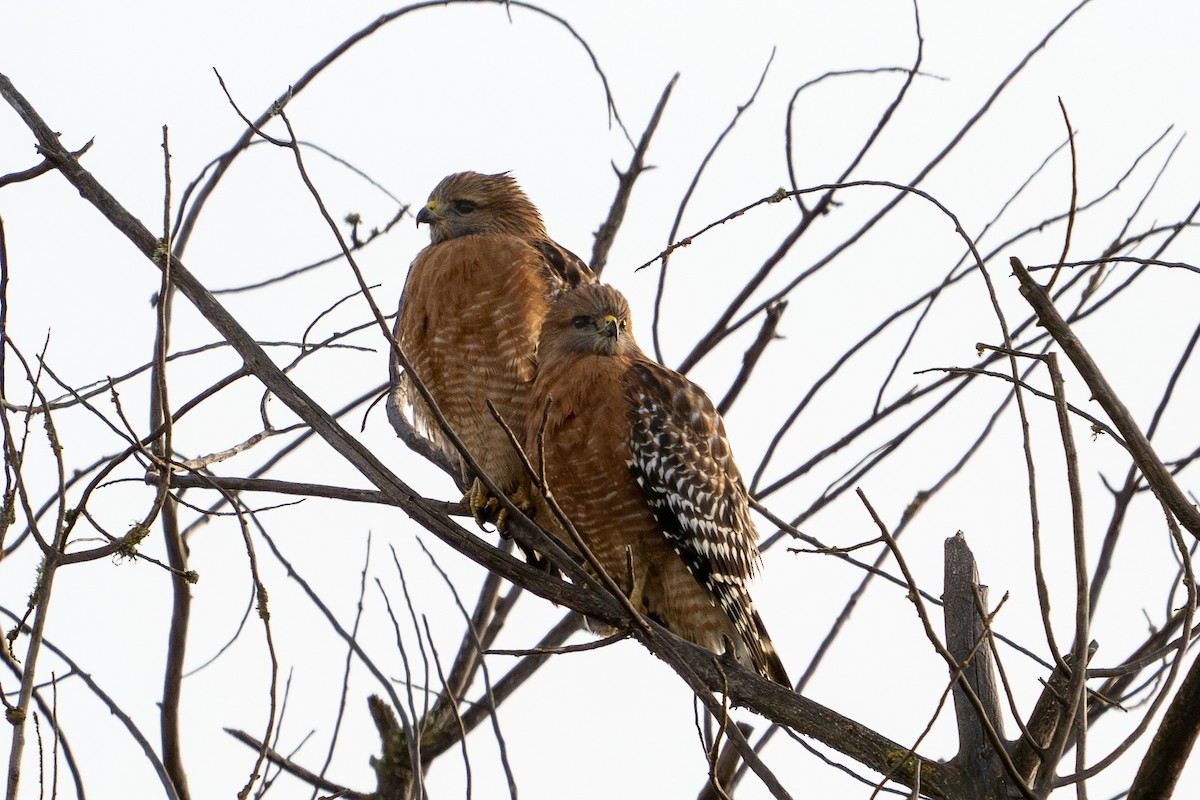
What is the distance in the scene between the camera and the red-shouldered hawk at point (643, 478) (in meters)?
5.48

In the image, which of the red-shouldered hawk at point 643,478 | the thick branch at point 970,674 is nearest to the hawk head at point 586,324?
the red-shouldered hawk at point 643,478

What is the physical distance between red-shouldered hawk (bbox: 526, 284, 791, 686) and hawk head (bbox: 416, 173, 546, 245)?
2.62 feet

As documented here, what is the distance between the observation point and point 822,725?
145 inches

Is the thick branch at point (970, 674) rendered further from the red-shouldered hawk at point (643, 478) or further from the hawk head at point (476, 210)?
the hawk head at point (476, 210)

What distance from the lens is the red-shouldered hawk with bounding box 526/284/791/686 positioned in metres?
5.48

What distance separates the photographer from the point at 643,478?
217 inches

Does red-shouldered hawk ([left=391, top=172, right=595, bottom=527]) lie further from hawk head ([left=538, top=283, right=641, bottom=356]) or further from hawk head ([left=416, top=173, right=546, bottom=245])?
hawk head ([left=416, top=173, right=546, bottom=245])

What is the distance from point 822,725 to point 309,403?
1.79 meters

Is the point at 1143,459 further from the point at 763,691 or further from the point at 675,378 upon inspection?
the point at 675,378

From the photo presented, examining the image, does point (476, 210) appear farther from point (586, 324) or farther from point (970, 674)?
point (970, 674)

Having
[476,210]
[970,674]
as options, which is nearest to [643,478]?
[476,210]

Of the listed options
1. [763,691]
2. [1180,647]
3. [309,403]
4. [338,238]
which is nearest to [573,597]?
[763,691]

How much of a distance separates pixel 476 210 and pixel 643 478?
179 cm

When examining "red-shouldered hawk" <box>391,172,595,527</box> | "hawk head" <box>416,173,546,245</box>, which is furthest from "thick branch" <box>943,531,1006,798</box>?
"hawk head" <box>416,173,546,245</box>
